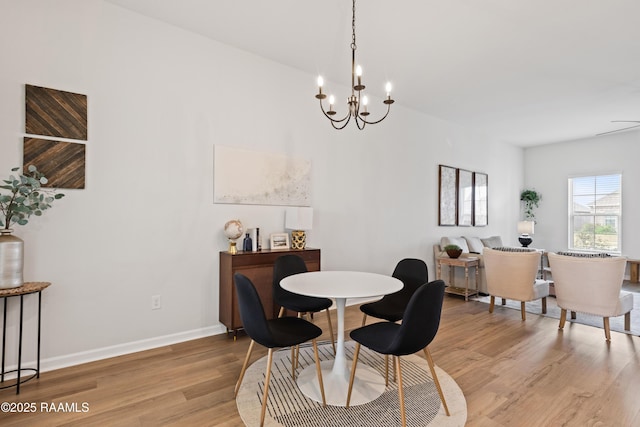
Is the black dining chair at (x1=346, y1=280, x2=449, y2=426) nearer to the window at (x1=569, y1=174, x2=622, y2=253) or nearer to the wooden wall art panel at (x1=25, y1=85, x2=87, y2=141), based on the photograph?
the wooden wall art panel at (x1=25, y1=85, x2=87, y2=141)

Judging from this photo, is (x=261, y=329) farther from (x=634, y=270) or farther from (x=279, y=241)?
(x=634, y=270)

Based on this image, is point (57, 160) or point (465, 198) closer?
point (57, 160)

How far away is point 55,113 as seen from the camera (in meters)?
2.64

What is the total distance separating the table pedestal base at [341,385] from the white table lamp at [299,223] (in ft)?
4.83

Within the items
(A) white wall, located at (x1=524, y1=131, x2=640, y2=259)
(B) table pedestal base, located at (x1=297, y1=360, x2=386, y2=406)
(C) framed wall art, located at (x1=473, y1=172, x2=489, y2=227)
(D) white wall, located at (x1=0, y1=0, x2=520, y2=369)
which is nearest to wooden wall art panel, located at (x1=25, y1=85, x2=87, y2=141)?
(D) white wall, located at (x1=0, y1=0, x2=520, y2=369)

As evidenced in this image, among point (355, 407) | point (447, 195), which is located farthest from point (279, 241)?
point (447, 195)

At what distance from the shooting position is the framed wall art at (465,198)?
6277mm

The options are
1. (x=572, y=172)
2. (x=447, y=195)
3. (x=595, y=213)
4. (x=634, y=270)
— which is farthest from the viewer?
(x=572, y=172)

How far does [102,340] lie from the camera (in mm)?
2844

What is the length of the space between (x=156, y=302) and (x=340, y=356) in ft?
5.91

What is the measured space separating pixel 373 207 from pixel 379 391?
9.62 ft

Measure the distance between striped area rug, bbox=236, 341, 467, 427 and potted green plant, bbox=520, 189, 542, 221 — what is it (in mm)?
6619

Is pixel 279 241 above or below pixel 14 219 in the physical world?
below

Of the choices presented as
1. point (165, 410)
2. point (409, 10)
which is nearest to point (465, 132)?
point (409, 10)
